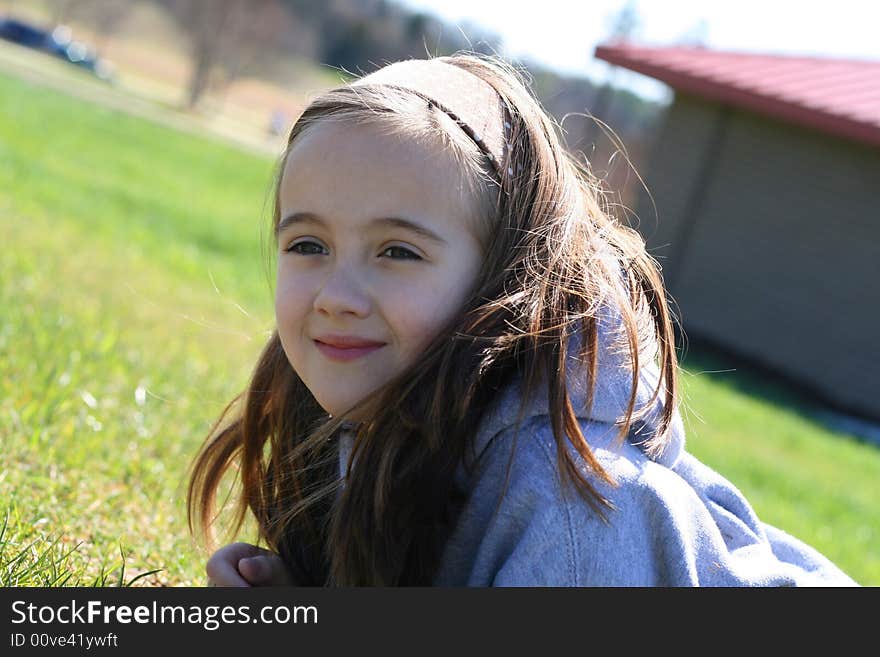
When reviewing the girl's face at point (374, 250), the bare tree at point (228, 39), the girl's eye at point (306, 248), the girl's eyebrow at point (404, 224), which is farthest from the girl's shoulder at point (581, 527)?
the bare tree at point (228, 39)

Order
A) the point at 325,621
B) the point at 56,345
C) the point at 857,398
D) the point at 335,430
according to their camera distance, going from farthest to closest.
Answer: the point at 857,398
the point at 56,345
the point at 335,430
the point at 325,621

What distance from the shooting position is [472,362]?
213 centimetres

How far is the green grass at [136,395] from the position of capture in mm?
2863

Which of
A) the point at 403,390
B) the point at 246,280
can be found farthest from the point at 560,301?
the point at 246,280

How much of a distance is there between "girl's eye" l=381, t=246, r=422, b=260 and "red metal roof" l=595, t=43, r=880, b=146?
11844mm

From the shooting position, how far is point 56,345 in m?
4.48

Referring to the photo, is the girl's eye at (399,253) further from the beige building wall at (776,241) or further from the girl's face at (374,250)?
the beige building wall at (776,241)

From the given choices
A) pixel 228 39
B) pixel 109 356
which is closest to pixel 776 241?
pixel 109 356

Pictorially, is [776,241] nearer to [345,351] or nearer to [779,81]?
[779,81]

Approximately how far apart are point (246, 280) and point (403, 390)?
293 inches

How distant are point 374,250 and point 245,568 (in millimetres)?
800

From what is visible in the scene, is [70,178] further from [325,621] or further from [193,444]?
[325,621]

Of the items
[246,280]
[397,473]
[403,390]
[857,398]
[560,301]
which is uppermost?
[560,301]

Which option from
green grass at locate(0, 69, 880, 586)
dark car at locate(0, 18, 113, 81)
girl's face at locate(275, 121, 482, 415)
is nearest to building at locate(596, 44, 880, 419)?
green grass at locate(0, 69, 880, 586)
